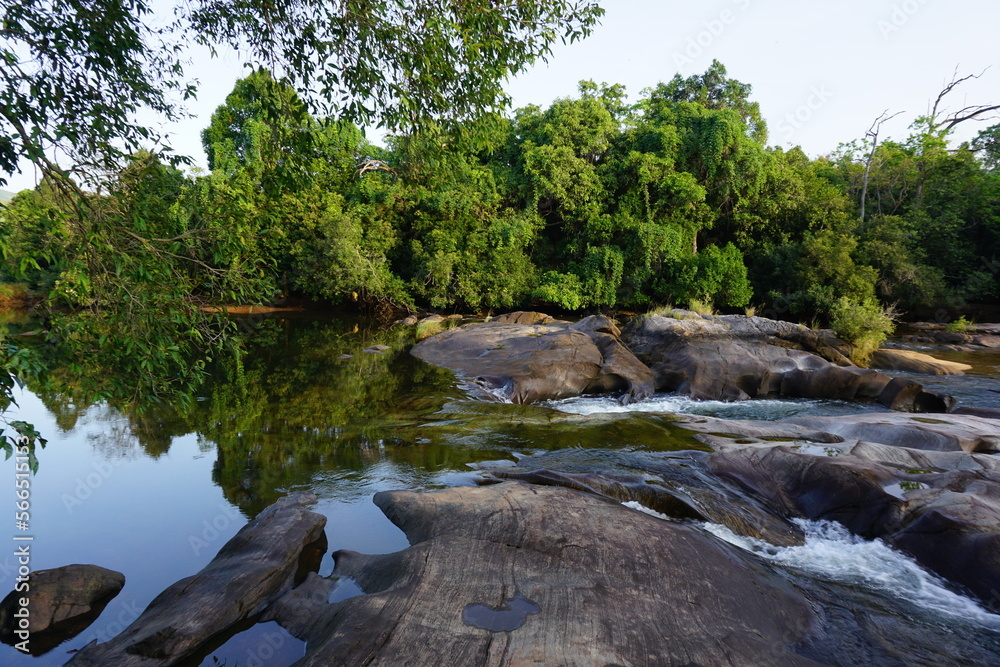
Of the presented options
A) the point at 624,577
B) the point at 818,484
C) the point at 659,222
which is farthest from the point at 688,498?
the point at 659,222

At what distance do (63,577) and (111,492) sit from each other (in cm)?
275

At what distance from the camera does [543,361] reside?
42.4 feet

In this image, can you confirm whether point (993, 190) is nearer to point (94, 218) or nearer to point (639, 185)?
point (639, 185)

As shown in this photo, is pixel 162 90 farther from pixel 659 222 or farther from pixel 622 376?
pixel 659 222

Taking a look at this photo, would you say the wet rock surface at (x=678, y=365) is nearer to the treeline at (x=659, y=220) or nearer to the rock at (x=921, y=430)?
the rock at (x=921, y=430)

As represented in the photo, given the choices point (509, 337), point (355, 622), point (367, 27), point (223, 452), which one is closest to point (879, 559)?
point (355, 622)

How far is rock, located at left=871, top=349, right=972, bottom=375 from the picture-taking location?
14.5 m

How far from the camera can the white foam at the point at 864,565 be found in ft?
14.7

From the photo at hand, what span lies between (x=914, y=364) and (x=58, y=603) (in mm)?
17990

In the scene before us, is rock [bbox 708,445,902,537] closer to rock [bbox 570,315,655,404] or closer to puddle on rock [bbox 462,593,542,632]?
puddle on rock [bbox 462,593,542,632]

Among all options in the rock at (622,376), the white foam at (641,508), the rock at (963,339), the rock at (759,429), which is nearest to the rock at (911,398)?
the rock at (759,429)

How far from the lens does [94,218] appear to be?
414cm

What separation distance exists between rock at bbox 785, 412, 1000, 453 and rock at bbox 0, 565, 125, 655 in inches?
353

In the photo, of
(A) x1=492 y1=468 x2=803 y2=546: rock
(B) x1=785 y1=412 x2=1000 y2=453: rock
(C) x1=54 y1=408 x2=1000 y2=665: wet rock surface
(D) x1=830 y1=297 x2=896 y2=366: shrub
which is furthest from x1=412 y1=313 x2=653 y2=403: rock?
(D) x1=830 y1=297 x2=896 y2=366: shrub
